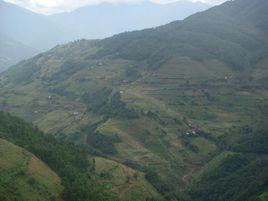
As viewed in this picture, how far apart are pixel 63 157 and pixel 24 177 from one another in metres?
24.2

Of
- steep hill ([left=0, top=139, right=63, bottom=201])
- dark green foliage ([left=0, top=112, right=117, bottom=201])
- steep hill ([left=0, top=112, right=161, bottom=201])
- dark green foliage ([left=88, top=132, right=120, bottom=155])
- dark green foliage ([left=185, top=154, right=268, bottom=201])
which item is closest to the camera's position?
steep hill ([left=0, top=139, right=63, bottom=201])

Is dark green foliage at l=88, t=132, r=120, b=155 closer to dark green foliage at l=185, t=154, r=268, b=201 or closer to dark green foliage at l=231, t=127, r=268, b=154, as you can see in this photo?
dark green foliage at l=185, t=154, r=268, b=201

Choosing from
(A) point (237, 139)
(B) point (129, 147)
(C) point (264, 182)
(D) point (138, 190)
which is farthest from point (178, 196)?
(A) point (237, 139)

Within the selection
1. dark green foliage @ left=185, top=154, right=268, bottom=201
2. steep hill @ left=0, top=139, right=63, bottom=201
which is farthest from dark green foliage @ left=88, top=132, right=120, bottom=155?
steep hill @ left=0, top=139, right=63, bottom=201

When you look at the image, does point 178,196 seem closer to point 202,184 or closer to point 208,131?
point 202,184

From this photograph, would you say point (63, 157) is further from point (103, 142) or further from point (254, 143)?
point (254, 143)

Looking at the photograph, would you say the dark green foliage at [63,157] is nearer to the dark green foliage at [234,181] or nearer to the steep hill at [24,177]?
the steep hill at [24,177]

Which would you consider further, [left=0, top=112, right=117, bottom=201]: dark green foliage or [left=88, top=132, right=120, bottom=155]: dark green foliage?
[left=88, top=132, right=120, bottom=155]: dark green foliage

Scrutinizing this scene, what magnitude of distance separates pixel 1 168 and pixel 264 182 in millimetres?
64119

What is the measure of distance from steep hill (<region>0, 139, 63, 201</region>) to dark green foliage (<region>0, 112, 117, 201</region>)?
287 centimetres

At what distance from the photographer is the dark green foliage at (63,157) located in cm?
10044

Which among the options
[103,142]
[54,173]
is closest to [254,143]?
[103,142]

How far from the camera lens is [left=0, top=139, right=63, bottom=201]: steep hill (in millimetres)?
88812

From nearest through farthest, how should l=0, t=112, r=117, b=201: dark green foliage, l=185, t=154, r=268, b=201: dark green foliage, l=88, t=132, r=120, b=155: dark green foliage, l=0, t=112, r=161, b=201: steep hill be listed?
l=0, t=112, r=161, b=201: steep hill, l=0, t=112, r=117, b=201: dark green foliage, l=185, t=154, r=268, b=201: dark green foliage, l=88, t=132, r=120, b=155: dark green foliage
